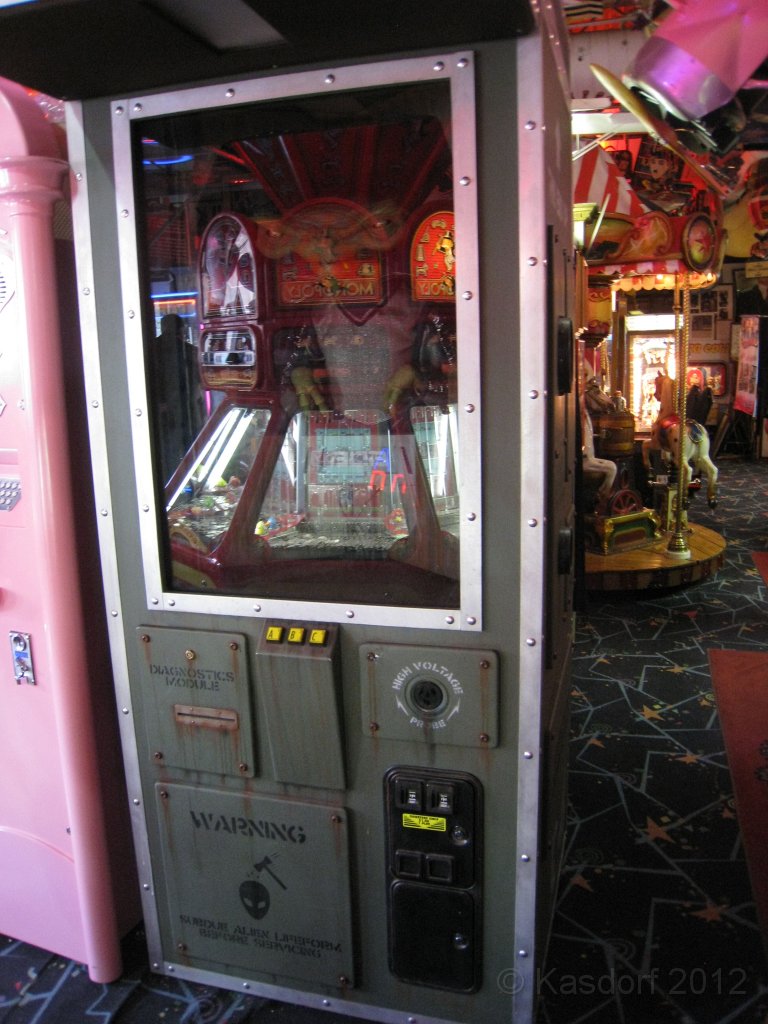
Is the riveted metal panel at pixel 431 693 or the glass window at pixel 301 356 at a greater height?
the glass window at pixel 301 356

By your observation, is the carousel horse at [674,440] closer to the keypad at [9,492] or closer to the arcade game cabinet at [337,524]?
the arcade game cabinet at [337,524]

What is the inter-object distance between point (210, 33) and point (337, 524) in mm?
962

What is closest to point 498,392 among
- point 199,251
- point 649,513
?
point 199,251

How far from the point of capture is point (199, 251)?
1763 millimetres

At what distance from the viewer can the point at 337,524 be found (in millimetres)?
1772

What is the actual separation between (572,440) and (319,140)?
1.06 m

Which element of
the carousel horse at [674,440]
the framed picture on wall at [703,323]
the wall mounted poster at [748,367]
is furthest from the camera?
the framed picture on wall at [703,323]

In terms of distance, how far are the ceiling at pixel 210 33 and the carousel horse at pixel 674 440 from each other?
488cm

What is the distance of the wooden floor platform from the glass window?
3415 mm

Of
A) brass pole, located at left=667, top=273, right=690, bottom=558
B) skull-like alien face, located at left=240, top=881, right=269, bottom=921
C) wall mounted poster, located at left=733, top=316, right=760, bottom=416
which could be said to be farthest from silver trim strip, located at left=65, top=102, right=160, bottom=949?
wall mounted poster, located at left=733, top=316, right=760, bottom=416

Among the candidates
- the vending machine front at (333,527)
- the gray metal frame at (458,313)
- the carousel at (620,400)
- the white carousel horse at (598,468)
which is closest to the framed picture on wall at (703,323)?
the carousel at (620,400)

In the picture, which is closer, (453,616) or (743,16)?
(453,616)

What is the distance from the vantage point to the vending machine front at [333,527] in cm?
150

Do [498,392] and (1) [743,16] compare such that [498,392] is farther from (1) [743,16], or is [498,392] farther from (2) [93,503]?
(1) [743,16]
